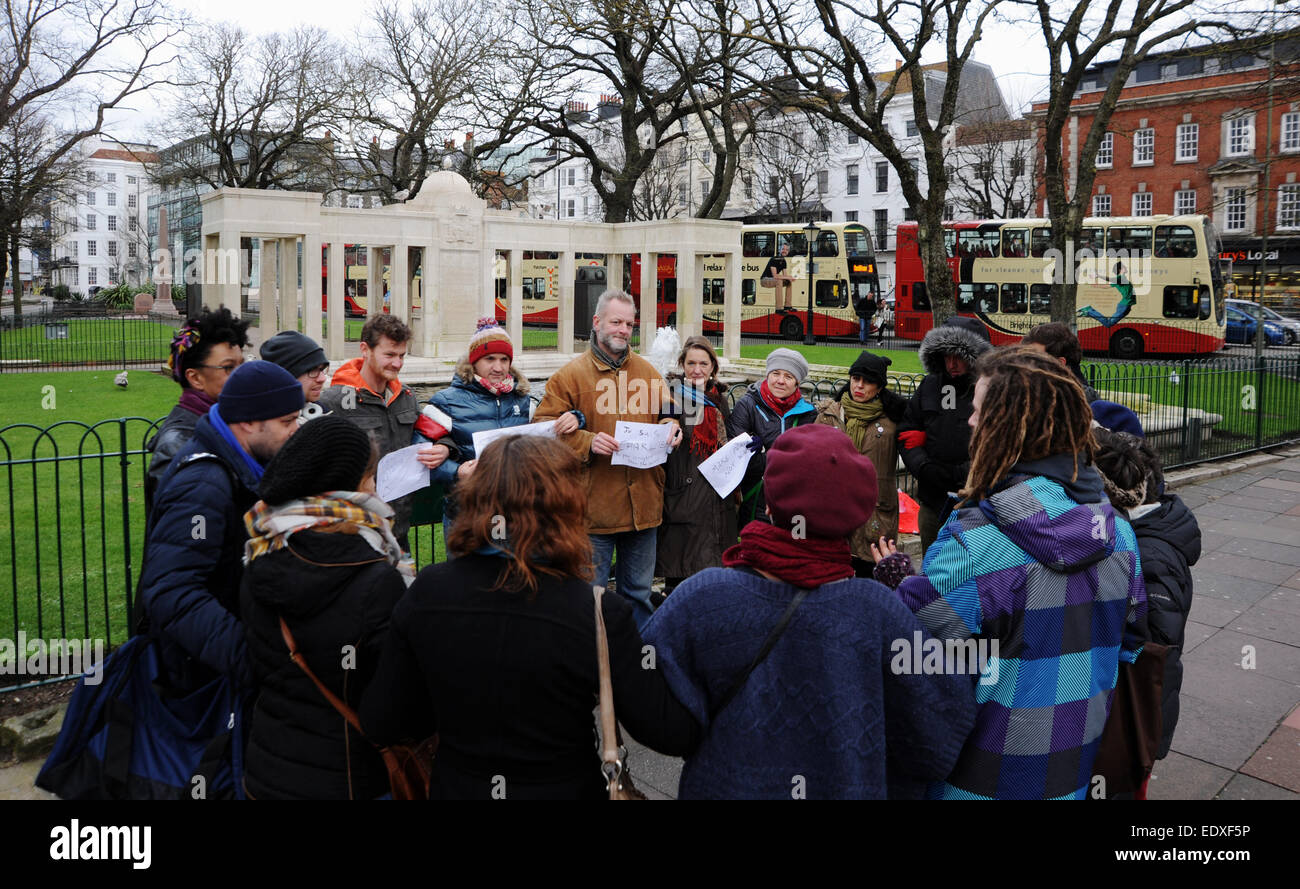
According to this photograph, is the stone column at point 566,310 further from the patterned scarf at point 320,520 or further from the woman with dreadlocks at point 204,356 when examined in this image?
the patterned scarf at point 320,520

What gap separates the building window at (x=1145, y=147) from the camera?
4625 centimetres

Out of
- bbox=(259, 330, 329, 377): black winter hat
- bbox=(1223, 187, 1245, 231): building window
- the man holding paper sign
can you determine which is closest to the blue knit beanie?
bbox=(259, 330, 329, 377): black winter hat

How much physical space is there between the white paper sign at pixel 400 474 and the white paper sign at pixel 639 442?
37.1 inches

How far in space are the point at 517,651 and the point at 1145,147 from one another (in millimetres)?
52111

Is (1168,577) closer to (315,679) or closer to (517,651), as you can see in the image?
(517,651)

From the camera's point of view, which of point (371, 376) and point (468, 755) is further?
point (371, 376)

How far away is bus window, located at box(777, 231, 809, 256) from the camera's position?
34531 millimetres

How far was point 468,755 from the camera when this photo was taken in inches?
90.7

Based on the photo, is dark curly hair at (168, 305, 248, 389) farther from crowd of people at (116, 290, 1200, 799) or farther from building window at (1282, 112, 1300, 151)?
building window at (1282, 112, 1300, 151)

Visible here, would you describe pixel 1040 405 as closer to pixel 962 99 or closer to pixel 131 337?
pixel 131 337

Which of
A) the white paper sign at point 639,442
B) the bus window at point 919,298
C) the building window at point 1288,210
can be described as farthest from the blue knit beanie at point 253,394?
the building window at point 1288,210

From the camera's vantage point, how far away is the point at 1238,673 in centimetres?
559

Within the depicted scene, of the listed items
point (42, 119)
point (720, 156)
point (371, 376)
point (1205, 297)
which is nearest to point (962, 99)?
point (1205, 297)
